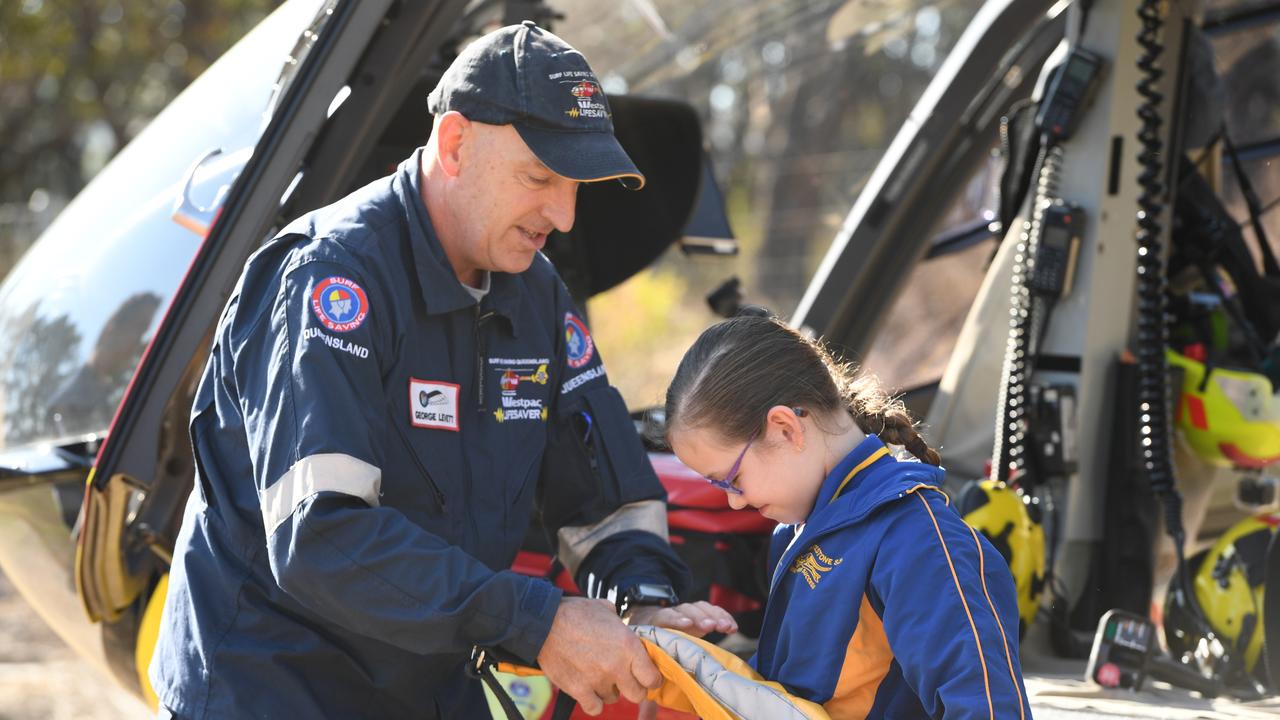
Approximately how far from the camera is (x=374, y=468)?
1.95m

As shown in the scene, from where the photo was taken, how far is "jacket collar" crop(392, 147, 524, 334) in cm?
211

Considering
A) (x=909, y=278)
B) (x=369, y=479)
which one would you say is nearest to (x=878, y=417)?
(x=369, y=479)

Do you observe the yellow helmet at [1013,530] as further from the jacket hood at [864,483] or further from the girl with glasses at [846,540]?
the jacket hood at [864,483]

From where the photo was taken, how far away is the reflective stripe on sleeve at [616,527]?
2.42m

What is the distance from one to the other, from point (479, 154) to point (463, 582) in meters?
0.63

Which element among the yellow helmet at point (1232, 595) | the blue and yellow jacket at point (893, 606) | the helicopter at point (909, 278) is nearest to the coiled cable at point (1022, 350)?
the helicopter at point (909, 278)

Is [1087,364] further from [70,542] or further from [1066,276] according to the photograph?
A: [70,542]

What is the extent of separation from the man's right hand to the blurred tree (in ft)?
31.4

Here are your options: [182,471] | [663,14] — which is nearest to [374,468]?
[182,471]

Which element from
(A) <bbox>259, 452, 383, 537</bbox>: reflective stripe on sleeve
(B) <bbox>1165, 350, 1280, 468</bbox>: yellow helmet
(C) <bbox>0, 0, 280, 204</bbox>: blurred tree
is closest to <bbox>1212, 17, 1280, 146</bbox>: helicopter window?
(B) <bbox>1165, 350, 1280, 468</bbox>: yellow helmet

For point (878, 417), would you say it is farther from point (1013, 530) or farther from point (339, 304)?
point (1013, 530)

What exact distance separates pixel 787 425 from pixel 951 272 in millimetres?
3083

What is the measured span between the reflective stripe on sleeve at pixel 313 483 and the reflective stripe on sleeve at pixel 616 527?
583 mm

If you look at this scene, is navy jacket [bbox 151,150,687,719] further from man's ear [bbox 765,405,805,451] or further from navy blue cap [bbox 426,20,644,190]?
man's ear [bbox 765,405,805,451]
